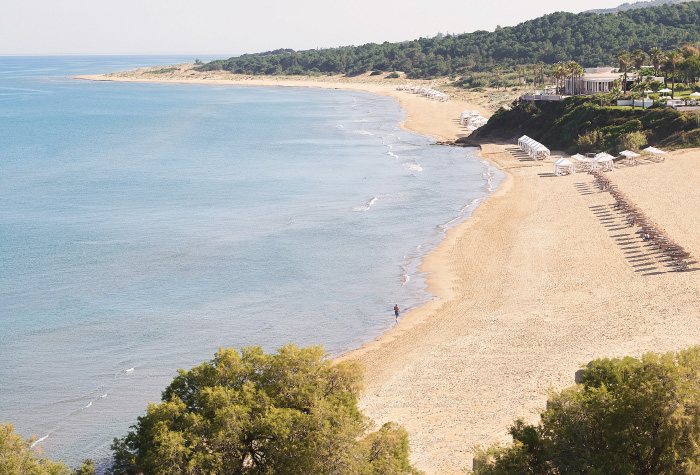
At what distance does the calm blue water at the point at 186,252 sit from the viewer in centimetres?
2600

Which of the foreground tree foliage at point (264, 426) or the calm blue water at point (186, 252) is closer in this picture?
the foreground tree foliage at point (264, 426)

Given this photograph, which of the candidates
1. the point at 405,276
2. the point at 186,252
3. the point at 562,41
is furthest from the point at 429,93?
the point at 405,276

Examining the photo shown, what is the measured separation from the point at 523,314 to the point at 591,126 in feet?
135

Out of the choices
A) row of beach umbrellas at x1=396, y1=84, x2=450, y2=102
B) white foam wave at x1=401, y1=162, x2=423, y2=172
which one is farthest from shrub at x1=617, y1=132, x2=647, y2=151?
row of beach umbrellas at x1=396, y1=84, x2=450, y2=102

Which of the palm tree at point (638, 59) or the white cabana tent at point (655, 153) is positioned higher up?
the palm tree at point (638, 59)

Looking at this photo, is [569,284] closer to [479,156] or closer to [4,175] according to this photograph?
[479,156]

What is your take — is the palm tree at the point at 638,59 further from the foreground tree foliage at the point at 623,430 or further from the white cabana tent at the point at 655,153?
the foreground tree foliage at the point at 623,430

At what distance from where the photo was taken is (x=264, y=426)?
48.6 ft

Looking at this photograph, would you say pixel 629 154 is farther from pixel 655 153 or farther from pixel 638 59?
pixel 638 59

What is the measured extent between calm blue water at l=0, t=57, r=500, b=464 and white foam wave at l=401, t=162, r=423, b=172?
0.88 ft

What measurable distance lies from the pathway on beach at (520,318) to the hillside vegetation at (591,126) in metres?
14.4

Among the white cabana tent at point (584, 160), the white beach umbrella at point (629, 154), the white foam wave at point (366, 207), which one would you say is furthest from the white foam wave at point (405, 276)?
the white beach umbrella at point (629, 154)

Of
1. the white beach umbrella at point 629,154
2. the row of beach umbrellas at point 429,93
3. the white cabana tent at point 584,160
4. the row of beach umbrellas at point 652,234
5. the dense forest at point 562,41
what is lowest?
the row of beach umbrellas at point 652,234

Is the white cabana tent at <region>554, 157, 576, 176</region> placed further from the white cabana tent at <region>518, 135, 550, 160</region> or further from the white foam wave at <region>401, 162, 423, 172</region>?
the white foam wave at <region>401, 162, 423, 172</region>
